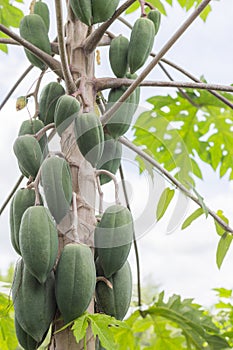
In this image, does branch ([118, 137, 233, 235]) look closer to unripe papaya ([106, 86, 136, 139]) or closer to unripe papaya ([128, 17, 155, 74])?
unripe papaya ([106, 86, 136, 139])

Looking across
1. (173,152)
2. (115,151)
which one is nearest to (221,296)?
(173,152)

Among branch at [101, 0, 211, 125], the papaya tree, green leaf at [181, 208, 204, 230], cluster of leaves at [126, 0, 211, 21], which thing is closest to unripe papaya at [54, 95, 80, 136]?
the papaya tree

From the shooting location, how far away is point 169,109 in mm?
2648

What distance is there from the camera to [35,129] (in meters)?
1.32

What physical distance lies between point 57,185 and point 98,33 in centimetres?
42

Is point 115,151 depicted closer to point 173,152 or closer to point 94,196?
point 94,196

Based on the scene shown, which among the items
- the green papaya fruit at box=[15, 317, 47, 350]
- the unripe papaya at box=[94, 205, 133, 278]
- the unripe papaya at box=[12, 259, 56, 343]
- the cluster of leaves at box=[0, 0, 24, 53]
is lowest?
the green papaya fruit at box=[15, 317, 47, 350]

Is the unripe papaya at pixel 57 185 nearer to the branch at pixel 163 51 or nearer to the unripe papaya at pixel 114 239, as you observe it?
the unripe papaya at pixel 114 239

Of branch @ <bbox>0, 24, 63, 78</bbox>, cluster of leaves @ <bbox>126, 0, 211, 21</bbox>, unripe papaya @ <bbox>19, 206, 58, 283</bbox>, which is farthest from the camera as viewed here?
cluster of leaves @ <bbox>126, 0, 211, 21</bbox>

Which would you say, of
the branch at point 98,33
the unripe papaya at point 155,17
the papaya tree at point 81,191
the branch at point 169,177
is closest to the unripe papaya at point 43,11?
the papaya tree at point 81,191

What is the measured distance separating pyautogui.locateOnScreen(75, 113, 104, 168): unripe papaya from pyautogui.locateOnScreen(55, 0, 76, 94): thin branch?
0.11m

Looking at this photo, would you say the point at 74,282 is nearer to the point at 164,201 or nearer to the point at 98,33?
the point at 164,201

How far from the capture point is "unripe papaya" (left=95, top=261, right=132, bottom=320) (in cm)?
119

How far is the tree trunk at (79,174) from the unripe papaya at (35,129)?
0.05 meters
